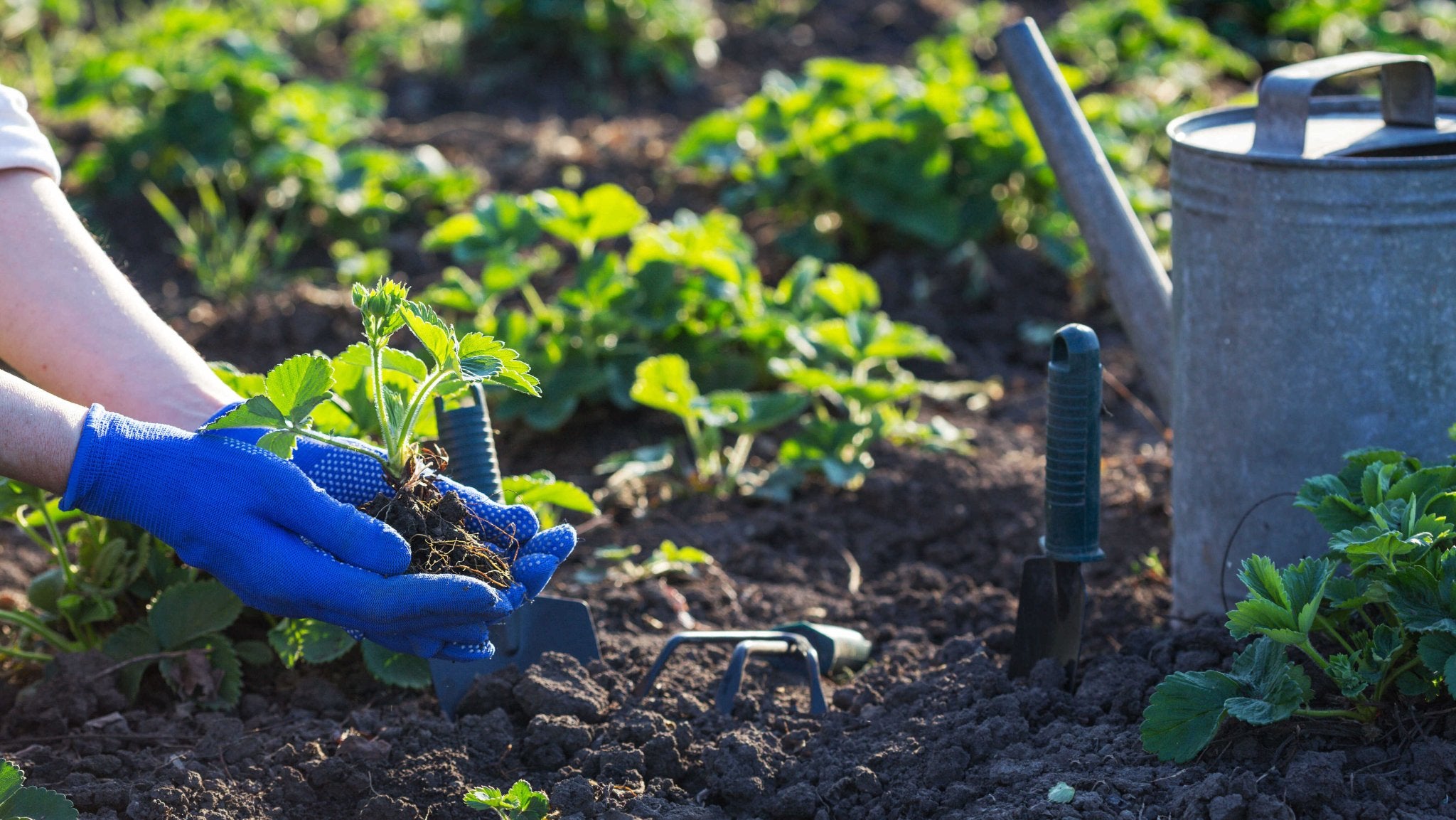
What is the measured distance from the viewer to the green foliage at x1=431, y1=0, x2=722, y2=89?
19.4 ft

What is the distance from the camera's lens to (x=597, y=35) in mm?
6023

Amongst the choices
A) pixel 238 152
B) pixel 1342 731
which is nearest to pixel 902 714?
pixel 1342 731

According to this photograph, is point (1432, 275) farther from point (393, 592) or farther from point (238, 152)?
point (238, 152)

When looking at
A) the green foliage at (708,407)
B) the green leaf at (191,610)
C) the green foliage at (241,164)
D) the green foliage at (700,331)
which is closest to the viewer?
the green leaf at (191,610)

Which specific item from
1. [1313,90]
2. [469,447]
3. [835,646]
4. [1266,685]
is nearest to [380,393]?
[469,447]

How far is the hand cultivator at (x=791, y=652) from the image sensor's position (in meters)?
1.95

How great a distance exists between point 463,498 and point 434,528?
82 mm

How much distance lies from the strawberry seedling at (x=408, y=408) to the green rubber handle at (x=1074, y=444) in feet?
2.38

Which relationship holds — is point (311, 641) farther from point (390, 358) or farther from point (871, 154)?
point (871, 154)

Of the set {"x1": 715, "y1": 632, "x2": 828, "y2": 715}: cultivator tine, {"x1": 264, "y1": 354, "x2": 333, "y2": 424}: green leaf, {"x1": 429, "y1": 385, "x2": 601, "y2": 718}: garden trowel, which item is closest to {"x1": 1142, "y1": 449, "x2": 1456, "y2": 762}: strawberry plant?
{"x1": 715, "y1": 632, "x2": 828, "y2": 715}: cultivator tine

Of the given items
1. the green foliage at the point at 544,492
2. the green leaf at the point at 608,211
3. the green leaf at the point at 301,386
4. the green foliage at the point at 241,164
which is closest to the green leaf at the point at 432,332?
the green leaf at the point at 301,386

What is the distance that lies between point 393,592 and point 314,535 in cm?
13

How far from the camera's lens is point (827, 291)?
3.00 metres

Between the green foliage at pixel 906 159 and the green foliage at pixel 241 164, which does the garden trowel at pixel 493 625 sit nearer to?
the green foliage at pixel 906 159
